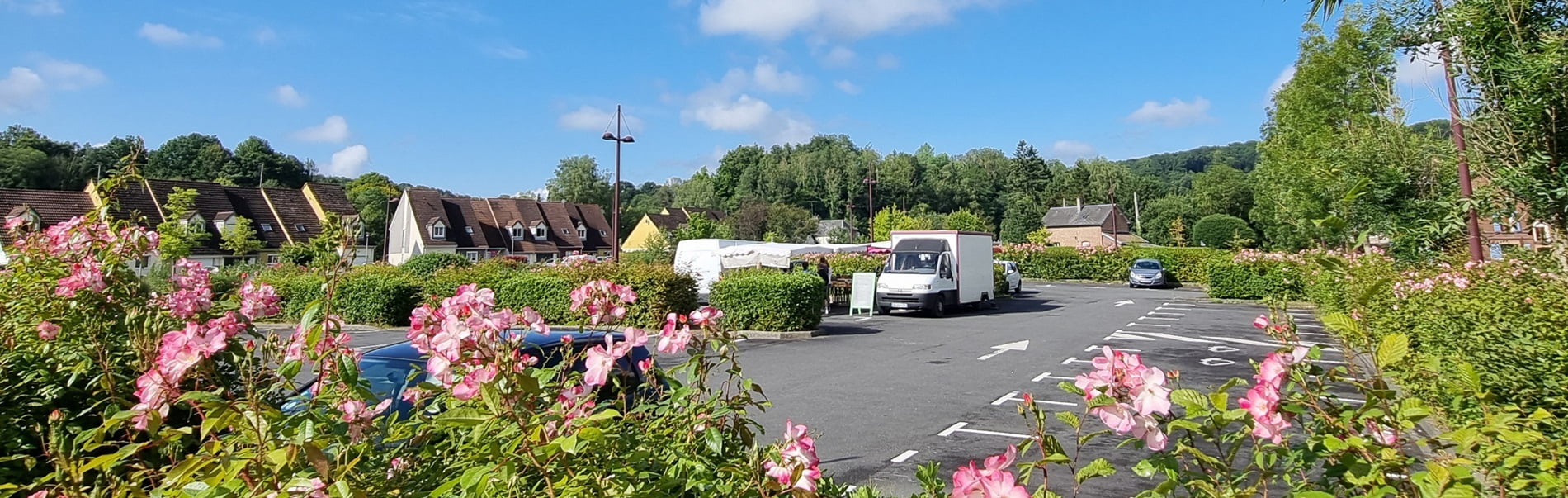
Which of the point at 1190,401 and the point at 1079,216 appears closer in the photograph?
the point at 1190,401

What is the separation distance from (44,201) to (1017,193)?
84.7 meters

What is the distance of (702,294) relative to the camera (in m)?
27.8

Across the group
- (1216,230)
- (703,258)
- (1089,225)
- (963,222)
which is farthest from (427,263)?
(1089,225)

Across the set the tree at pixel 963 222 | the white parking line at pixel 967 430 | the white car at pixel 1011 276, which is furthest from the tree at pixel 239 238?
the tree at pixel 963 222

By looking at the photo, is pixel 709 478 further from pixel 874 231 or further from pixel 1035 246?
pixel 874 231

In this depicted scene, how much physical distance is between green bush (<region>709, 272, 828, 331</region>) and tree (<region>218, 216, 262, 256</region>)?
29270 millimetres

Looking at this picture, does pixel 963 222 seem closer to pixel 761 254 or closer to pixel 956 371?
pixel 761 254

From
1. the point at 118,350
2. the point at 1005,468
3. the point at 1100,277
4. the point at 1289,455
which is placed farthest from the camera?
the point at 1100,277

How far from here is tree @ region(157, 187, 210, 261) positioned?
12.7 feet

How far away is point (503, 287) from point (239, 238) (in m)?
28.5

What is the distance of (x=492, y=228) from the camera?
59844 millimetres

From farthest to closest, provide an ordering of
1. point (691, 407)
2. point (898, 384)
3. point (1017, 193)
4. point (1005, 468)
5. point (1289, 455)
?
point (1017, 193)
point (898, 384)
point (691, 407)
point (1289, 455)
point (1005, 468)

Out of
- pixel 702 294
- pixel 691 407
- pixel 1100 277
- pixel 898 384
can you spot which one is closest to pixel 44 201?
pixel 702 294

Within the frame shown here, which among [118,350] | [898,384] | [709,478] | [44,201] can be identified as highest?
[44,201]
